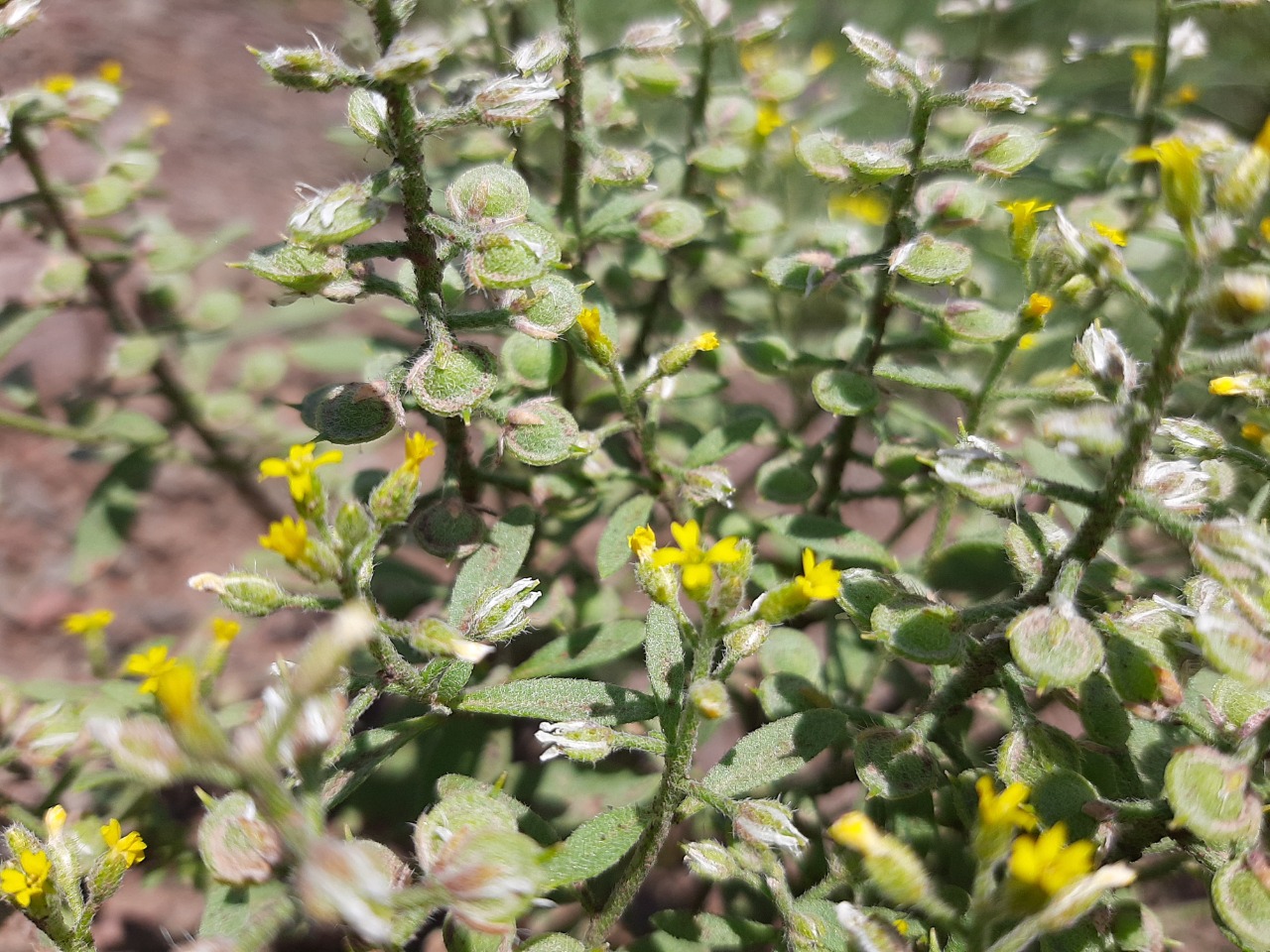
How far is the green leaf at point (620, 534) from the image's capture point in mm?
2018

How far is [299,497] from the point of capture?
1327 mm

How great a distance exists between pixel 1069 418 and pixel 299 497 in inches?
42.7

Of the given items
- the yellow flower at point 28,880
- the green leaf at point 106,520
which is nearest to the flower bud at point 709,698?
the yellow flower at point 28,880

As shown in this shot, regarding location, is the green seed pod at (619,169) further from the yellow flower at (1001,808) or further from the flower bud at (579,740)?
the yellow flower at (1001,808)

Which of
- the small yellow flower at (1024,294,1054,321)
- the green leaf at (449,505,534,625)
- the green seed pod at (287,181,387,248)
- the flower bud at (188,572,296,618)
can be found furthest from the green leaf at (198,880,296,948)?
the small yellow flower at (1024,294,1054,321)

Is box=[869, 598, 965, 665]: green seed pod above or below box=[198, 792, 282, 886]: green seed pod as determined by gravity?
above

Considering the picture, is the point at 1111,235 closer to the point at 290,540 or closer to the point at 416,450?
the point at 416,450

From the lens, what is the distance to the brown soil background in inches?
133

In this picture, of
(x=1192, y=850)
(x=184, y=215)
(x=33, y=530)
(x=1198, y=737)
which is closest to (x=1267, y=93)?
(x=1198, y=737)

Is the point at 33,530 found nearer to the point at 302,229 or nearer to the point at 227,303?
the point at 227,303

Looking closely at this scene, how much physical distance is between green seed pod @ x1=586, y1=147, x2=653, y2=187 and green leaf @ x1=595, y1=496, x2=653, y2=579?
Answer: 2.34 feet

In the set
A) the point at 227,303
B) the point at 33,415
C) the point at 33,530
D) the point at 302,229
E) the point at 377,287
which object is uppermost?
the point at 302,229

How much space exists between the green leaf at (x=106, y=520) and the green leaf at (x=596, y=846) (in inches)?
84.2

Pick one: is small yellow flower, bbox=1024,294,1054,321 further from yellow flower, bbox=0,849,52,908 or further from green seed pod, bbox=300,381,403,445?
yellow flower, bbox=0,849,52,908
